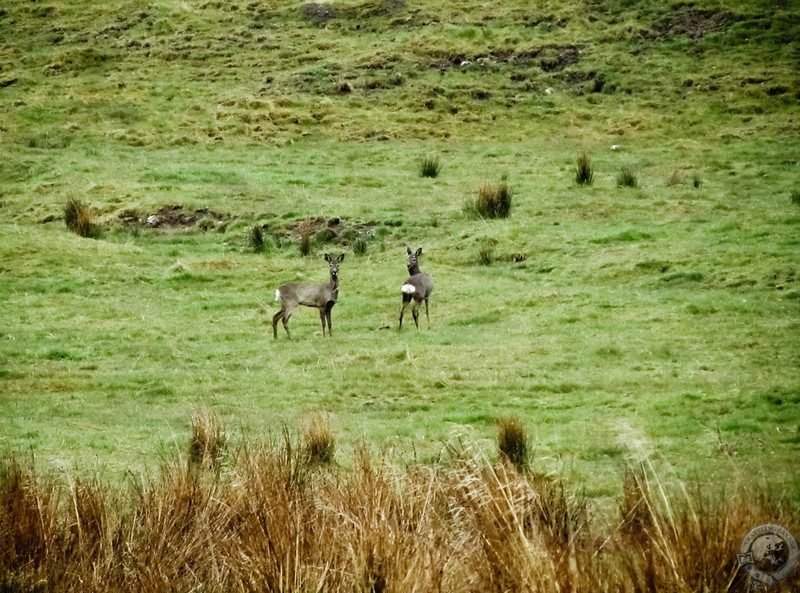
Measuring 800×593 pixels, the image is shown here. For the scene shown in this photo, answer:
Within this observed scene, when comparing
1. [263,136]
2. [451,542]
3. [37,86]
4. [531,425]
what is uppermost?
[37,86]

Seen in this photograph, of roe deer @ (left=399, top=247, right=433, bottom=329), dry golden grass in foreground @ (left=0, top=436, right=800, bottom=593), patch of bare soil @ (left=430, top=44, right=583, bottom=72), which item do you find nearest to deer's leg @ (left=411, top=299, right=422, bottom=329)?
roe deer @ (left=399, top=247, right=433, bottom=329)

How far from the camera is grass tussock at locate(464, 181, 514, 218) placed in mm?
22969

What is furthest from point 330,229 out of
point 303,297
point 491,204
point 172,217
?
point 303,297

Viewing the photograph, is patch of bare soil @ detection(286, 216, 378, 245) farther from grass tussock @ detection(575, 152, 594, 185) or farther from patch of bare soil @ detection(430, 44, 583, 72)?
patch of bare soil @ detection(430, 44, 583, 72)

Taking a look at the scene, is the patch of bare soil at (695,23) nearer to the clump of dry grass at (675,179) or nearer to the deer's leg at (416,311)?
the clump of dry grass at (675,179)

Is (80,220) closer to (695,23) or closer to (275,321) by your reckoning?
(275,321)

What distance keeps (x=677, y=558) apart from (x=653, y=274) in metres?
13.6

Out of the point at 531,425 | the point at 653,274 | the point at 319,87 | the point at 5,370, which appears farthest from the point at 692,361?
the point at 319,87

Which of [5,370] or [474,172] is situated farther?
[474,172]

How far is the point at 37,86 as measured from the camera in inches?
1443

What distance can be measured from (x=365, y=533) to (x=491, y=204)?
18.1 metres

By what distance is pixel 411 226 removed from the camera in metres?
22.9

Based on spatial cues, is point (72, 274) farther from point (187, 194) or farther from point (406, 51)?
point (406, 51)

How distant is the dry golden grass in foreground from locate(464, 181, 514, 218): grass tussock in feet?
53.1
